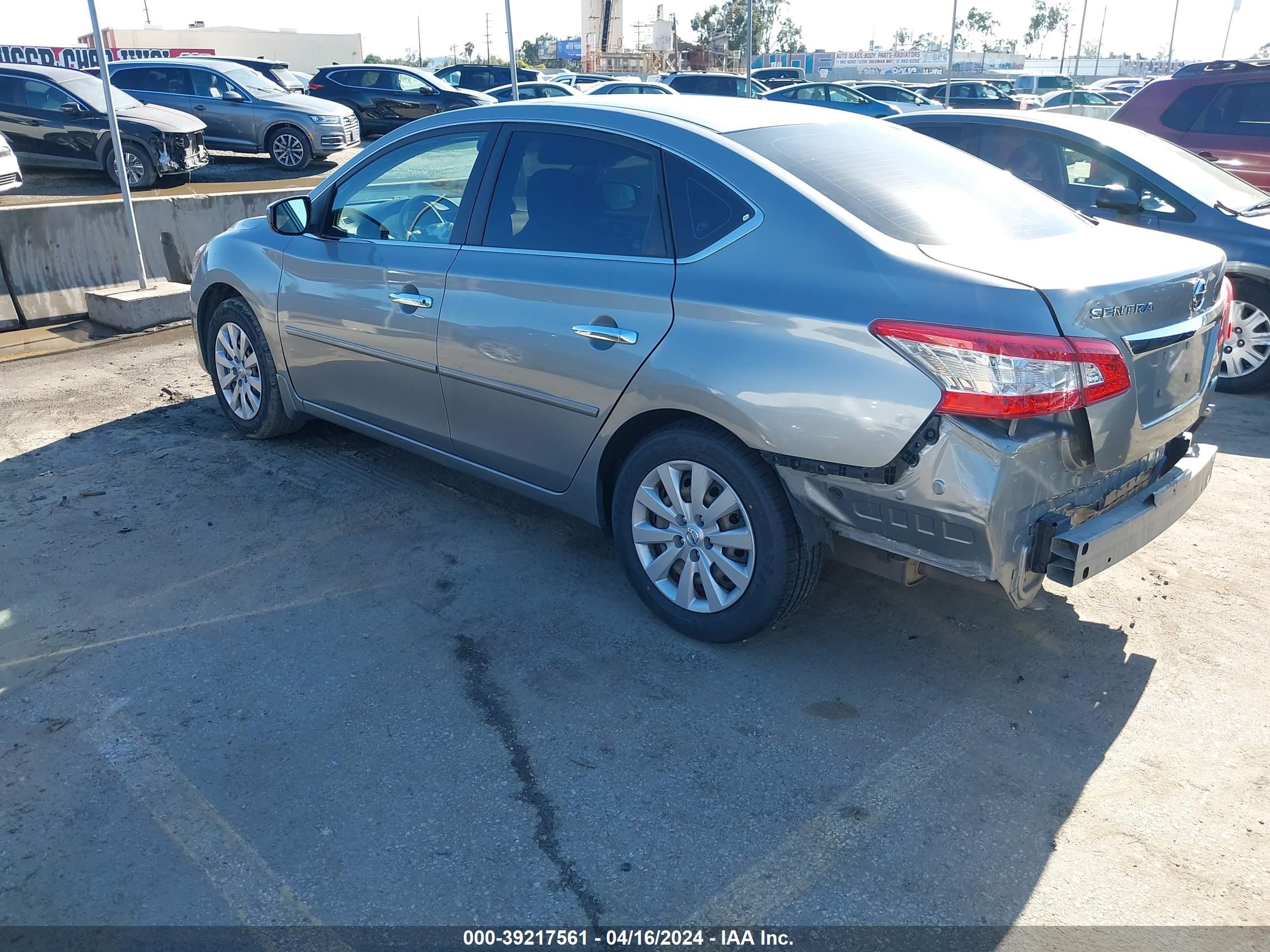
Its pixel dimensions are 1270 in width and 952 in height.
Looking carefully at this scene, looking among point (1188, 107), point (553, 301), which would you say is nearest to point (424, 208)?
point (553, 301)

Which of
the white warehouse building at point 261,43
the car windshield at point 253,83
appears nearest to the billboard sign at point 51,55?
the white warehouse building at point 261,43

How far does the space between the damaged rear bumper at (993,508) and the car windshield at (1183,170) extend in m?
4.19

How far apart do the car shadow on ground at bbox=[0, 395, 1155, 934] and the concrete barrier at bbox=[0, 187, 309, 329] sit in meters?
4.20

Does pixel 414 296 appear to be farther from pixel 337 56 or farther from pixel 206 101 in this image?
pixel 337 56

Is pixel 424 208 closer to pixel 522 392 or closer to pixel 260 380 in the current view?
pixel 522 392

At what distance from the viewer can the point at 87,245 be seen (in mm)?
8492

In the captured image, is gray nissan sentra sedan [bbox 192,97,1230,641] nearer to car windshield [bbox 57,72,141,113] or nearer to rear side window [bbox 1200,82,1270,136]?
rear side window [bbox 1200,82,1270,136]

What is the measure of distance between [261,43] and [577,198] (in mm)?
71305

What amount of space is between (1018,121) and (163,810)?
21.5 feet

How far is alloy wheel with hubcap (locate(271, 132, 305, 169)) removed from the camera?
17.0 m

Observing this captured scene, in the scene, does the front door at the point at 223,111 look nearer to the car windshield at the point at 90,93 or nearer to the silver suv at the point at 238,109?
the silver suv at the point at 238,109

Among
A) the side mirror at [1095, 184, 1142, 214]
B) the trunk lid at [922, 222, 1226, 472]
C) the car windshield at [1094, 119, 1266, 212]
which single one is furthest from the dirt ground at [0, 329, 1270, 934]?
the car windshield at [1094, 119, 1266, 212]

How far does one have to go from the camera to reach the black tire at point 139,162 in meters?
14.1

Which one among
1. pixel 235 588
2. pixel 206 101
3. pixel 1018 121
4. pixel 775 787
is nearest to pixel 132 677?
pixel 235 588
